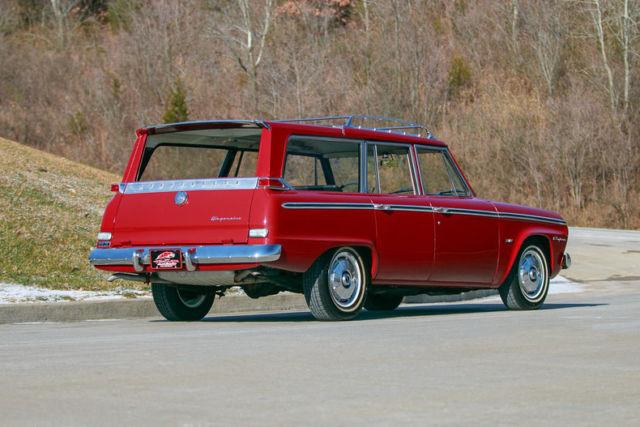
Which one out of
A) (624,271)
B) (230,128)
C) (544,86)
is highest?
(544,86)

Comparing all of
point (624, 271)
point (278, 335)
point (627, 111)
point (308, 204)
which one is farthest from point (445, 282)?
point (627, 111)

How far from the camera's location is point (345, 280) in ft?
40.3

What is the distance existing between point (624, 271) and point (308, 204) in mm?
11224

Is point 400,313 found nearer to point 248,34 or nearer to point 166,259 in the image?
point 166,259

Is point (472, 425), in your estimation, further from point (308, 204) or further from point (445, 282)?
point (445, 282)

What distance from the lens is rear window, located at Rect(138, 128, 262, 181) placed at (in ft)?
41.7

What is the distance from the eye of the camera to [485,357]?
8789 mm

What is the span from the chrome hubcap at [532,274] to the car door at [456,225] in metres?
0.55

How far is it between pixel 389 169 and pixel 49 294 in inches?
166

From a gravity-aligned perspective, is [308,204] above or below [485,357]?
above

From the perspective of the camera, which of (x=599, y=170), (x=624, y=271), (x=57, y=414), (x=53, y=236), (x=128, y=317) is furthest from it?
(x=599, y=170)

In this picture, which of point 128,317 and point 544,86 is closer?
point 128,317

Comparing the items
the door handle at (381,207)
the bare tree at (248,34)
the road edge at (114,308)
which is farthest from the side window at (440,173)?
the bare tree at (248,34)

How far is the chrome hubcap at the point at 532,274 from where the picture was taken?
14258 millimetres
